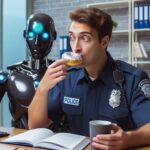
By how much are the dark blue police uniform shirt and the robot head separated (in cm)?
44

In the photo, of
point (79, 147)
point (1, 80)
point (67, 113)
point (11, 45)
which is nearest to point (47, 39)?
point (1, 80)

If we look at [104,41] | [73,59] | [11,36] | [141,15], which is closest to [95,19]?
[104,41]

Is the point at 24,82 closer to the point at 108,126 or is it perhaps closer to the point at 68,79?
the point at 68,79

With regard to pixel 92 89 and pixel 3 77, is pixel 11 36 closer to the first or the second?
pixel 3 77

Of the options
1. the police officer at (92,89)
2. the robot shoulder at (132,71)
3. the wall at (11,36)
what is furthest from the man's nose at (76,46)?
the wall at (11,36)

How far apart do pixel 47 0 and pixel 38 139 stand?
379 cm

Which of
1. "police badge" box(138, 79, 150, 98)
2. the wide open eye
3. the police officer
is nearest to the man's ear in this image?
the police officer

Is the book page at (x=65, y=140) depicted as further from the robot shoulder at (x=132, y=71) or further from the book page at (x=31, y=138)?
the robot shoulder at (x=132, y=71)

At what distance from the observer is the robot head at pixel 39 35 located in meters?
1.89

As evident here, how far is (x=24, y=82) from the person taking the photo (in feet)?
6.14

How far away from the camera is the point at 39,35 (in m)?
1.90

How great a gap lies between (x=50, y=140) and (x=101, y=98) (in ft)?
1.38

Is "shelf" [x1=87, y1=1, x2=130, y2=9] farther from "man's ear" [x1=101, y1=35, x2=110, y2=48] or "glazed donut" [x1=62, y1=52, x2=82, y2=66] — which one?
"glazed donut" [x1=62, y1=52, x2=82, y2=66]

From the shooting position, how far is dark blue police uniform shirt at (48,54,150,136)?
1.37 m
